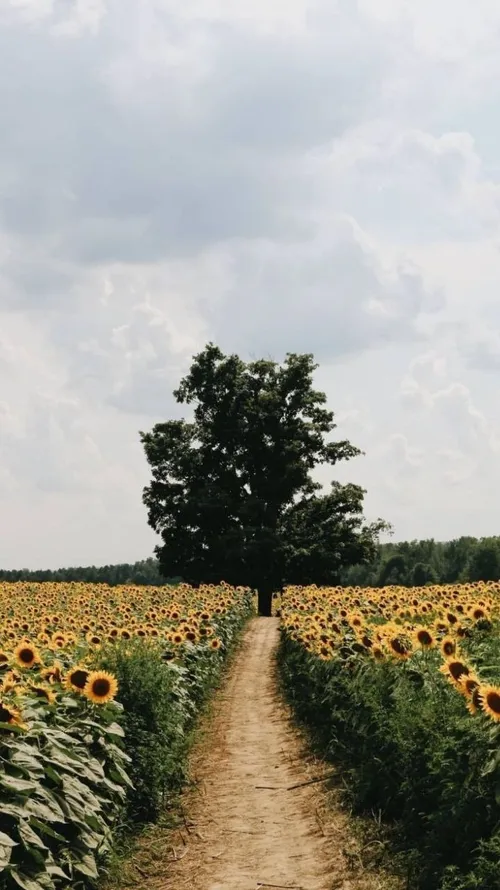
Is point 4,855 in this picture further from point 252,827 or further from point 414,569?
point 414,569

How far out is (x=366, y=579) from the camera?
16138 centimetres

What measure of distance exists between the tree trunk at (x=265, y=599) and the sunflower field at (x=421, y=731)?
94.3 feet

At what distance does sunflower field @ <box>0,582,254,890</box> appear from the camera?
561 cm

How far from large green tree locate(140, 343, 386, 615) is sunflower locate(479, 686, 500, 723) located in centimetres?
3589

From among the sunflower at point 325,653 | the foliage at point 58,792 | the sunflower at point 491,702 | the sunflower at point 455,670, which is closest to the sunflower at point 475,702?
the sunflower at point 491,702

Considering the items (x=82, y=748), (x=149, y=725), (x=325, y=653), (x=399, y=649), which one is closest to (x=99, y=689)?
(x=82, y=748)

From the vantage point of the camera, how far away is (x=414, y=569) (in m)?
138

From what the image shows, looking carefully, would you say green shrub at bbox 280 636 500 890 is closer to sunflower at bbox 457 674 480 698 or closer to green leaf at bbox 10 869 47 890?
sunflower at bbox 457 674 480 698

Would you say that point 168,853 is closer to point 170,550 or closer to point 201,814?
point 201,814

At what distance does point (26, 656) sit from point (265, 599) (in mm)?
35619

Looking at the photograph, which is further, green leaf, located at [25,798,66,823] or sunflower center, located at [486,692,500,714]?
sunflower center, located at [486,692,500,714]

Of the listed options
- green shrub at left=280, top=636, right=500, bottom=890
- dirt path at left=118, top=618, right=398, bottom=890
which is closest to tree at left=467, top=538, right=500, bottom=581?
dirt path at left=118, top=618, right=398, bottom=890

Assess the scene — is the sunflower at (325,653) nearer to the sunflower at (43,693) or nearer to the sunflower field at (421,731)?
the sunflower field at (421,731)

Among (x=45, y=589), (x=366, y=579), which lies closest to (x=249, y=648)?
(x=45, y=589)
